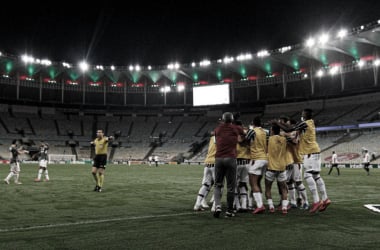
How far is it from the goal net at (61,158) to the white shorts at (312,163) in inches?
2090

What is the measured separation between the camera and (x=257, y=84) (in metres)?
67.9

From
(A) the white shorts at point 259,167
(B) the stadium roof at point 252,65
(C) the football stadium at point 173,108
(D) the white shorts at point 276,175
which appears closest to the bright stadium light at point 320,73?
(C) the football stadium at point 173,108

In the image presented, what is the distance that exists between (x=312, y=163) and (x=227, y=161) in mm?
2478

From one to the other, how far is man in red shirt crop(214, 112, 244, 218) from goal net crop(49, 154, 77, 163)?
5277 centimetres

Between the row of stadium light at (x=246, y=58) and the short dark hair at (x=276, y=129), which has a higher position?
the row of stadium light at (x=246, y=58)

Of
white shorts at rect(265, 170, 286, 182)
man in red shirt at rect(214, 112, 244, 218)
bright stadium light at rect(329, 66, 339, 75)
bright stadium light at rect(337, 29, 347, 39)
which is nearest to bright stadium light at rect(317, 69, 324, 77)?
bright stadium light at rect(329, 66, 339, 75)

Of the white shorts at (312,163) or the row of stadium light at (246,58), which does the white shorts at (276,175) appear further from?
the row of stadium light at (246,58)

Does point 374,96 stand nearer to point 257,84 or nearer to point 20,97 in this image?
point 257,84

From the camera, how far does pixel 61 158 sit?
5716 cm

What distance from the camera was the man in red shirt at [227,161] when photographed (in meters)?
7.12

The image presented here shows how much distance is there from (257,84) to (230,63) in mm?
8643

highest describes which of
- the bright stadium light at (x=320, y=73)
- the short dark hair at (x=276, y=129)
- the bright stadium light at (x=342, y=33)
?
the bright stadium light at (x=342, y=33)

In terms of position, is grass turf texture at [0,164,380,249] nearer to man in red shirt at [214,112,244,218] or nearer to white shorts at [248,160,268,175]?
man in red shirt at [214,112,244,218]

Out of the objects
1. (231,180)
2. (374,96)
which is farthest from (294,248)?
(374,96)
